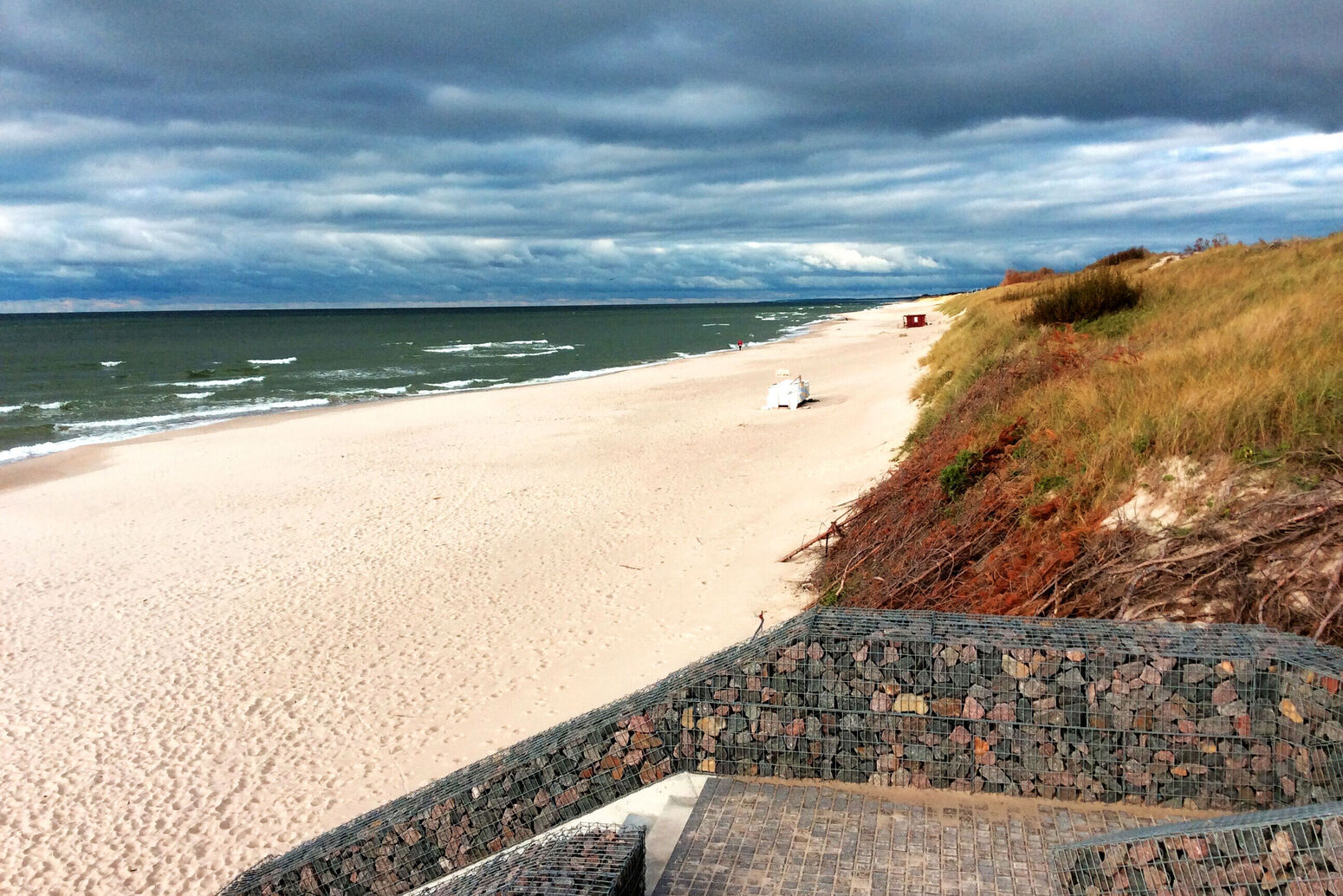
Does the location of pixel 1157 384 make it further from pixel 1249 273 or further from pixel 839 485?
pixel 1249 273

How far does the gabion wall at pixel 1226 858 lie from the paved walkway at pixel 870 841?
37cm

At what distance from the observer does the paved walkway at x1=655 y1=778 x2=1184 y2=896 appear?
165 inches

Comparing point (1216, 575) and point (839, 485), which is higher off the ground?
point (1216, 575)

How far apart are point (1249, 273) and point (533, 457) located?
570 inches

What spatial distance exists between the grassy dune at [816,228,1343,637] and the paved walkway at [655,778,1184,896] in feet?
7.27

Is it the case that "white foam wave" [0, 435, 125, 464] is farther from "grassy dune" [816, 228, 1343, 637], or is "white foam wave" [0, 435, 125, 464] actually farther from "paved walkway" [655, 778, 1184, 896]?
"paved walkway" [655, 778, 1184, 896]

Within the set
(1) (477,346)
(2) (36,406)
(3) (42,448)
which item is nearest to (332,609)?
(3) (42,448)

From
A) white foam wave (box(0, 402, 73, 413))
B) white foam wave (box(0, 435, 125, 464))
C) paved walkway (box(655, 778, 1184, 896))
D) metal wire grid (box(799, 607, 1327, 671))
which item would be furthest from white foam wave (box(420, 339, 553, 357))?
paved walkway (box(655, 778, 1184, 896))

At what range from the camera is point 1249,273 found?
15.5 m

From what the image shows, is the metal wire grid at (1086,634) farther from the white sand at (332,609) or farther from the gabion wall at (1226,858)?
the white sand at (332,609)

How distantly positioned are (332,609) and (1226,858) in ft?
33.3

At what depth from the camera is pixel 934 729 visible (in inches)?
196

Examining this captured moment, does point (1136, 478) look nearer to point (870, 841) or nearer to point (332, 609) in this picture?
point (870, 841)

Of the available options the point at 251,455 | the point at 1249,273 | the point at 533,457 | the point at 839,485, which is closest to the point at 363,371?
the point at 251,455
